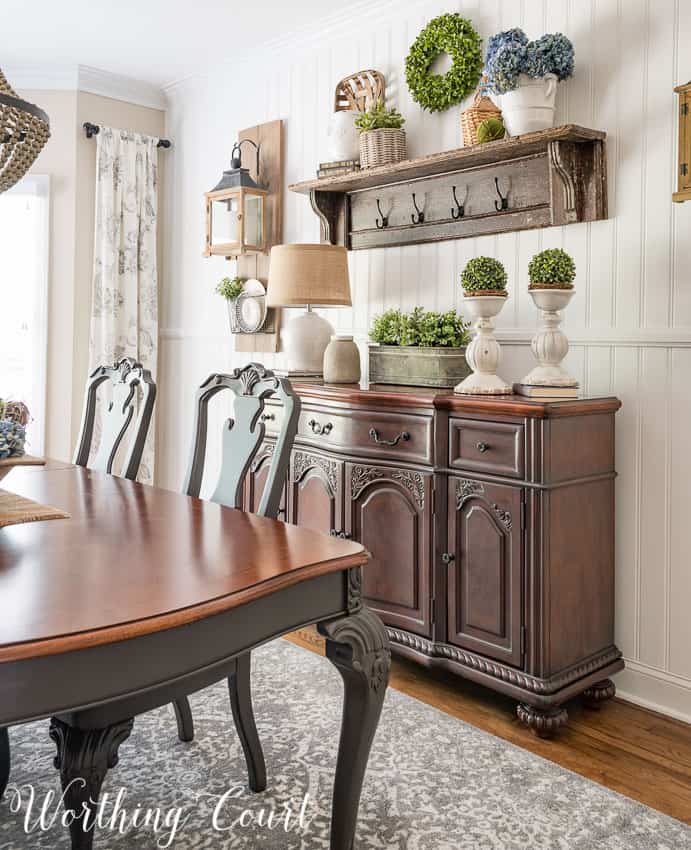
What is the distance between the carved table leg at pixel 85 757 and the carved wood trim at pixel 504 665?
4.46 ft

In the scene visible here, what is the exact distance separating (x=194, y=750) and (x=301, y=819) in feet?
1.49

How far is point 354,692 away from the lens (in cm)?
152

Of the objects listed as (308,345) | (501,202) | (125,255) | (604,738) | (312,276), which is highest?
(125,255)

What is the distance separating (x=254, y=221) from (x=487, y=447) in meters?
2.13

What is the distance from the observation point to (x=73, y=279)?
14.8ft

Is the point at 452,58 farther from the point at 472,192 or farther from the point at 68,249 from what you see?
the point at 68,249

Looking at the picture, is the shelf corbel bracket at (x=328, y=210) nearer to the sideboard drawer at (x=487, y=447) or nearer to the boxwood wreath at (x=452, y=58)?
the boxwood wreath at (x=452, y=58)

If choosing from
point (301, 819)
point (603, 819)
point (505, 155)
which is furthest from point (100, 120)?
point (603, 819)

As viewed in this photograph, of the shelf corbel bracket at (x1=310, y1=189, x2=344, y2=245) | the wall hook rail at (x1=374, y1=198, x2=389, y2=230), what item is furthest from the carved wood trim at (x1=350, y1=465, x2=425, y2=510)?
the shelf corbel bracket at (x1=310, y1=189, x2=344, y2=245)

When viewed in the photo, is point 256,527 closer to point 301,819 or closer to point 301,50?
point 301,819

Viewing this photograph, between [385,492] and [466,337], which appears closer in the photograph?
[385,492]

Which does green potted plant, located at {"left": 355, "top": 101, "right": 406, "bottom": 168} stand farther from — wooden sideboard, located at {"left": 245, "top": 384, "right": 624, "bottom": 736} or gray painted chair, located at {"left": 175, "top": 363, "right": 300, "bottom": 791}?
gray painted chair, located at {"left": 175, "top": 363, "right": 300, "bottom": 791}

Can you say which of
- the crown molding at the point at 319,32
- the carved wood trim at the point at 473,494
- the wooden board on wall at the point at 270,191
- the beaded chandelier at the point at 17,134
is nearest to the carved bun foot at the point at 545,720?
the carved wood trim at the point at 473,494

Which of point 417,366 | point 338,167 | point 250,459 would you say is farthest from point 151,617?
point 338,167
